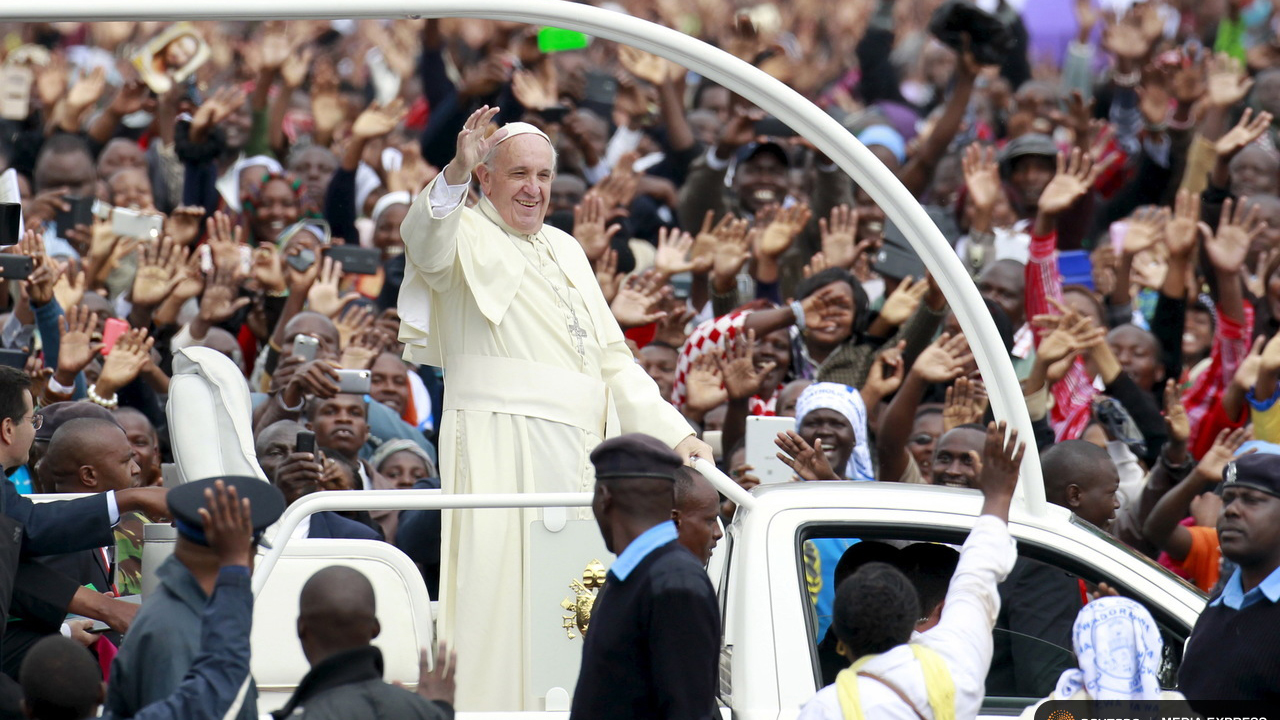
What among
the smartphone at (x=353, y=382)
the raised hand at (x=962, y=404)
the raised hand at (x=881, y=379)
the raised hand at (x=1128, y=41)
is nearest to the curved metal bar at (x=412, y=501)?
the smartphone at (x=353, y=382)

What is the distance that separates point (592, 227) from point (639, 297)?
1.01m

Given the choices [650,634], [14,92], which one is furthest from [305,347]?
[14,92]

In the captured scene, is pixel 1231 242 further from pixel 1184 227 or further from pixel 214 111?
pixel 214 111

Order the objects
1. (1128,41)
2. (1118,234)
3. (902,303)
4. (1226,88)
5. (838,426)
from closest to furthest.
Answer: (838,426), (902,303), (1118,234), (1226,88), (1128,41)

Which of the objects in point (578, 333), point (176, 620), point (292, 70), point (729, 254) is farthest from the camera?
point (292, 70)

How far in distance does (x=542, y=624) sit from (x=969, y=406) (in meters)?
3.20

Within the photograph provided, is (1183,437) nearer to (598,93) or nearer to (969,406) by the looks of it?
(969,406)

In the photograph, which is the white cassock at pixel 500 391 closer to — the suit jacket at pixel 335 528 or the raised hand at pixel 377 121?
the suit jacket at pixel 335 528

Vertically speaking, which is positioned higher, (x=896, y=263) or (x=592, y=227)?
(x=592, y=227)

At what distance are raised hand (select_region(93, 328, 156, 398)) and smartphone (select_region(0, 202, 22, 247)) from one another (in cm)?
157

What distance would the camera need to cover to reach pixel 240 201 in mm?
10828

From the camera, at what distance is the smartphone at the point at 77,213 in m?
9.26

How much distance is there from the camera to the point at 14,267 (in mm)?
6070

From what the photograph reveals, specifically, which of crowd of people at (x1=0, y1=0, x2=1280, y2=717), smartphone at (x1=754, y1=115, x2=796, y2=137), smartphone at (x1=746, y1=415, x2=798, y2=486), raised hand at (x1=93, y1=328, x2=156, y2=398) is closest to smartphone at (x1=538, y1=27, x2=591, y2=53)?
crowd of people at (x1=0, y1=0, x2=1280, y2=717)
